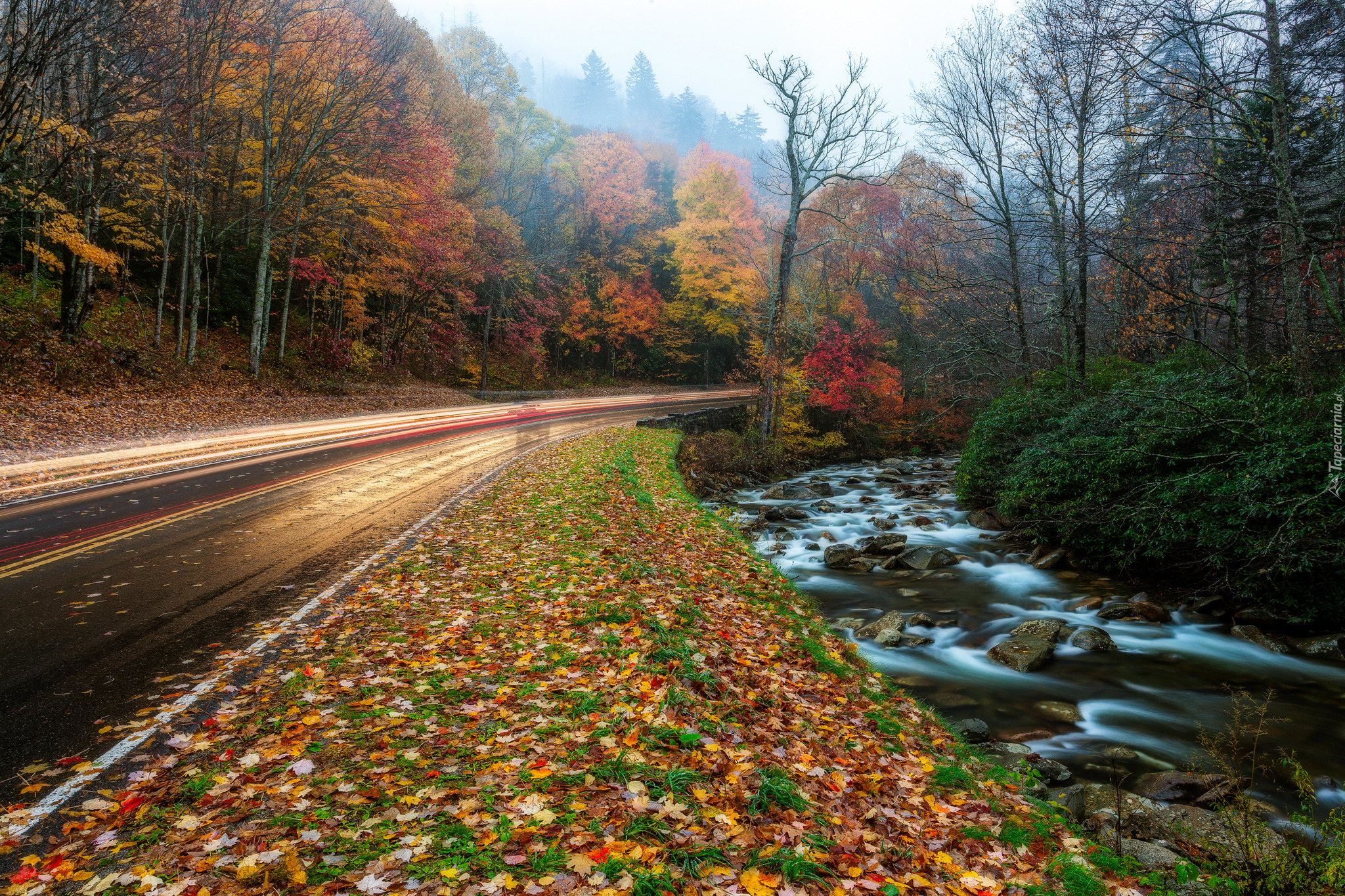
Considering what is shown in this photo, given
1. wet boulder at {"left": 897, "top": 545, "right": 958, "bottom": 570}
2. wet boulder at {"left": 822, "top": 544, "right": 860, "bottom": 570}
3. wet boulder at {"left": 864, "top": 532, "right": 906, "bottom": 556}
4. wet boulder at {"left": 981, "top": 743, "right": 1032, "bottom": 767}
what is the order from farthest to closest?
wet boulder at {"left": 864, "top": 532, "right": 906, "bottom": 556}
wet boulder at {"left": 822, "top": 544, "right": 860, "bottom": 570}
wet boulder at {"left": 897, "top": 545, "right": 958, "bottom": 570}
wet boulder at {"left": 981, "top": 743, "right": 1032, "bottom": 767}

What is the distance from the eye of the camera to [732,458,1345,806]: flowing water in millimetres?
6574

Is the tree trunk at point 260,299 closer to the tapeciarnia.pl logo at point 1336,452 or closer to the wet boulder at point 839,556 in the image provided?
the wet boulder at point 839,556

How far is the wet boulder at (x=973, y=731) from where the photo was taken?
6566 millimetres

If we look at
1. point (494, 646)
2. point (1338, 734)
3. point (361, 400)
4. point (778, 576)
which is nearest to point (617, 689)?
point (494, 646)

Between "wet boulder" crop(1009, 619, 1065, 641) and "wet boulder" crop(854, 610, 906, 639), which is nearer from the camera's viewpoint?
"wet boulder" crop(1009, 619, 1065, 641)

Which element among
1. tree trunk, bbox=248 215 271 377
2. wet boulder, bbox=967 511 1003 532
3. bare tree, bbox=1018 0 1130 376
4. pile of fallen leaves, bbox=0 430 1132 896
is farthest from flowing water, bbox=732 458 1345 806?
tree trunk, bbox=248 215 271 377

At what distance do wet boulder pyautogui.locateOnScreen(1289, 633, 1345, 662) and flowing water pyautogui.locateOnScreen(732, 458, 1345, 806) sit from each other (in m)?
0.20

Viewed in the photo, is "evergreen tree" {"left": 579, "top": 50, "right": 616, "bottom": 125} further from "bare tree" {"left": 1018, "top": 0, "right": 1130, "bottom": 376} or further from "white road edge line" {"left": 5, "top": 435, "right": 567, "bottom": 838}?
"white road edge line" {"left": 5, "top": 435, "right": 567, "bottom": 838}

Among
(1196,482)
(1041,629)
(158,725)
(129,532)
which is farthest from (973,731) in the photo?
(129,532)

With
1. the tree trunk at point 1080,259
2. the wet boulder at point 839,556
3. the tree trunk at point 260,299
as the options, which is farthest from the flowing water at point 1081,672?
the tree trunk at point 260,299

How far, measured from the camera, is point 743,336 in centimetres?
4691

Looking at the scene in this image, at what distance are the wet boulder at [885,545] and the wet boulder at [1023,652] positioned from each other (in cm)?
445

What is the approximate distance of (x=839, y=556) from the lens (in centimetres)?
1308

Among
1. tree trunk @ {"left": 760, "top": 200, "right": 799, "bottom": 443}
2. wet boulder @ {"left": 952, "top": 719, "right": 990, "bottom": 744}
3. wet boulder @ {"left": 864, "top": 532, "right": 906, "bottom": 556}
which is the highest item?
tree trunk @ {"left": 760, "top": 200, "right": 799, "bottom": 443}
